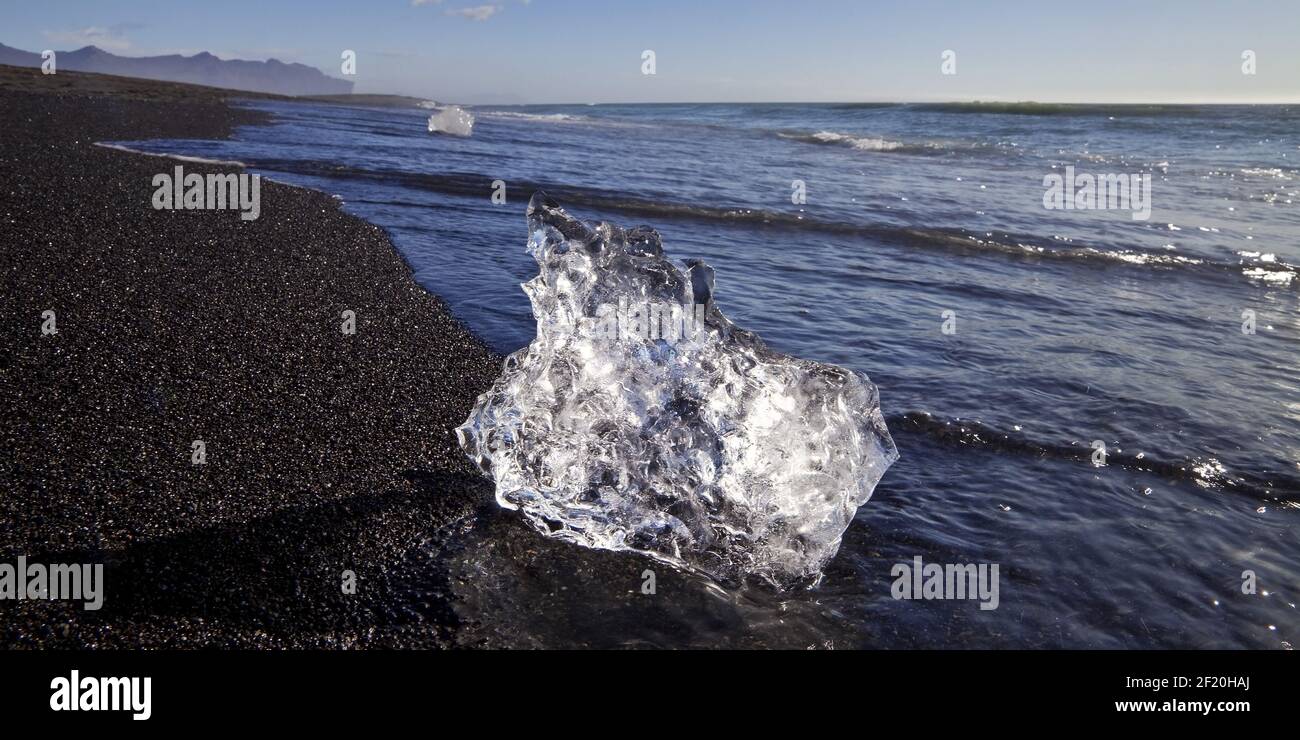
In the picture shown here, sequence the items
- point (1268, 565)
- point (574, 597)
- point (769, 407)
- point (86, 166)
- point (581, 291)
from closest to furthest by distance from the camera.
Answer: point (574, 597)
point (1268, 565)
point (769, 407)
point (581, 291)
point (86, 166)

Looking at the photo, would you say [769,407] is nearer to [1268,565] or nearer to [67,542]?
[1268,565]

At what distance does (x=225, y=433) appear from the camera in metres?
3.94

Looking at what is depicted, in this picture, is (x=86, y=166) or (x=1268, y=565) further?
(x=86, y=166)

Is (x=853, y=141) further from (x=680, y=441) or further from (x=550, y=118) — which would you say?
(x=680, y=441)

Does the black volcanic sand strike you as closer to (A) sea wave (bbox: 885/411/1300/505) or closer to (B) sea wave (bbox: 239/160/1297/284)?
(A) sea wave (bbox: 885/411/1300/505)

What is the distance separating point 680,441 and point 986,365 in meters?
3.30

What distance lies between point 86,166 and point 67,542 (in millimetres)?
9671

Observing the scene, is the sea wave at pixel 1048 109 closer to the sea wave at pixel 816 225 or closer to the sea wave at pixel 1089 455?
the sea wave at pixel 816 225

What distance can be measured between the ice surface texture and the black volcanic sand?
0.21m

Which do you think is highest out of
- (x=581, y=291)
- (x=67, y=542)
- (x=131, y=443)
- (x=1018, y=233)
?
(x=1018, y=233)

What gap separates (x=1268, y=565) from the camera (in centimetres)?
367

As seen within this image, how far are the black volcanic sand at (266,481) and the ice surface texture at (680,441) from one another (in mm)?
207
